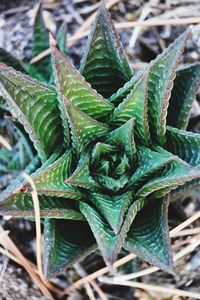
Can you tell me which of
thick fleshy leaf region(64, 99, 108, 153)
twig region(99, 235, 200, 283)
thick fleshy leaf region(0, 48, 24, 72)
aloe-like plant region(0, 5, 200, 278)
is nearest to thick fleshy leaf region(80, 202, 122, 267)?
aloe-like plant region(0, 5, 200, 278)

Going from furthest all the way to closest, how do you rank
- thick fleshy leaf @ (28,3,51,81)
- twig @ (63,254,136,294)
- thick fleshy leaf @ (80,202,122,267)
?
thick fleshy leaf @ (28,3,51,81)
twig @ (63,254,136,294)
thick fleshy leaf @ (80,202,122,267)

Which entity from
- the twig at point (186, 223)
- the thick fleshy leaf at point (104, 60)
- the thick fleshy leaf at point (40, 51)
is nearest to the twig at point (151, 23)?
the thick fleshy leaf at point (40, 51)

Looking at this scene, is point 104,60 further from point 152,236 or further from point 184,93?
point 152,236

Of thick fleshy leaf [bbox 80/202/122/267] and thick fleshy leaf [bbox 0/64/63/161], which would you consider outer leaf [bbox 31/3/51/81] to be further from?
thick fleshy leaf [bbox 80/202/122/267]

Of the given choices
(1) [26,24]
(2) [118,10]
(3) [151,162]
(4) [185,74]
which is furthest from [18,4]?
(3) [151,162]

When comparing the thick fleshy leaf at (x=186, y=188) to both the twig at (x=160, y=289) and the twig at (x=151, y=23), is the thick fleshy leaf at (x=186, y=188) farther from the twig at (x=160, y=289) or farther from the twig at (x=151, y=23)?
the twig at (x=151, y=23)

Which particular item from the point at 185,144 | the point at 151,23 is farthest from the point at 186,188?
the point at 151,23

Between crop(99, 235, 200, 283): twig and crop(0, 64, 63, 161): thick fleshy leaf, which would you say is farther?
crop(99, 235, 200, 283): twig
